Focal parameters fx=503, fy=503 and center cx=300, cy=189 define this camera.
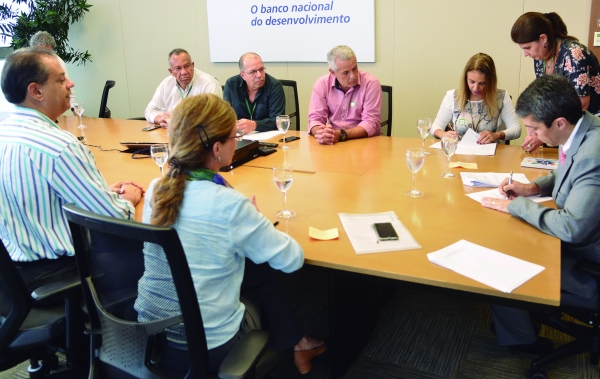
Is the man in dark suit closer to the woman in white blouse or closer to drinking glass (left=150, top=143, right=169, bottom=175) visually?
the woman in white blouse

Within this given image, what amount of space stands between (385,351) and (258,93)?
2284mm

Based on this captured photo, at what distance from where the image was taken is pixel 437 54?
461 centimetres

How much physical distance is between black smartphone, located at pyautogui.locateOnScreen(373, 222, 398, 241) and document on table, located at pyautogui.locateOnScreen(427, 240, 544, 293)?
0.53 ft

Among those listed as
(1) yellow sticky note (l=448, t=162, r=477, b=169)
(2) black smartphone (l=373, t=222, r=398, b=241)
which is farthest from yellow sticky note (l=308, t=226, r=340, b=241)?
(1) yellow sticky note (l=448, t=162, r=477, b=169)

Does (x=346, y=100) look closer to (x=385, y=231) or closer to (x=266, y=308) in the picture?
(x=385, y=231)

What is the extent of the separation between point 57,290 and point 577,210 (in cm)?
165

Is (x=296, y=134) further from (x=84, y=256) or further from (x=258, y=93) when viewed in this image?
(x=84, y=256)

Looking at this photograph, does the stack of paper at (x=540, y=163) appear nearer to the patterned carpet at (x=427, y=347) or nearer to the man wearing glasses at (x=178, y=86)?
the patterned carpet at (x=427, y=347)

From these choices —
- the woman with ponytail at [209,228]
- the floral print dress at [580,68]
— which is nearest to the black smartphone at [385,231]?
the woman with ponytail at [209,228]

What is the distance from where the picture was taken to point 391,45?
477 centimetres

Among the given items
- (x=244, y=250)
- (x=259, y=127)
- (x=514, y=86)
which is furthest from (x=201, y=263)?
(x=514, y=86)

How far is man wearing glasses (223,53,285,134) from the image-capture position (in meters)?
3.73

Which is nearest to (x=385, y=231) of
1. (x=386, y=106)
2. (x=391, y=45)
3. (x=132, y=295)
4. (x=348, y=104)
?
(x=132, y=295)

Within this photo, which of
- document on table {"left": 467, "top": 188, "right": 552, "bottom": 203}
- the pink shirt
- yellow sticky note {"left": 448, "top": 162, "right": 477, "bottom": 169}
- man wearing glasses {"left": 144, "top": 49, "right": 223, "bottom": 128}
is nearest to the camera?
document on table {"left": 467, "top": 188, "right": 552, "bottom": 203}
